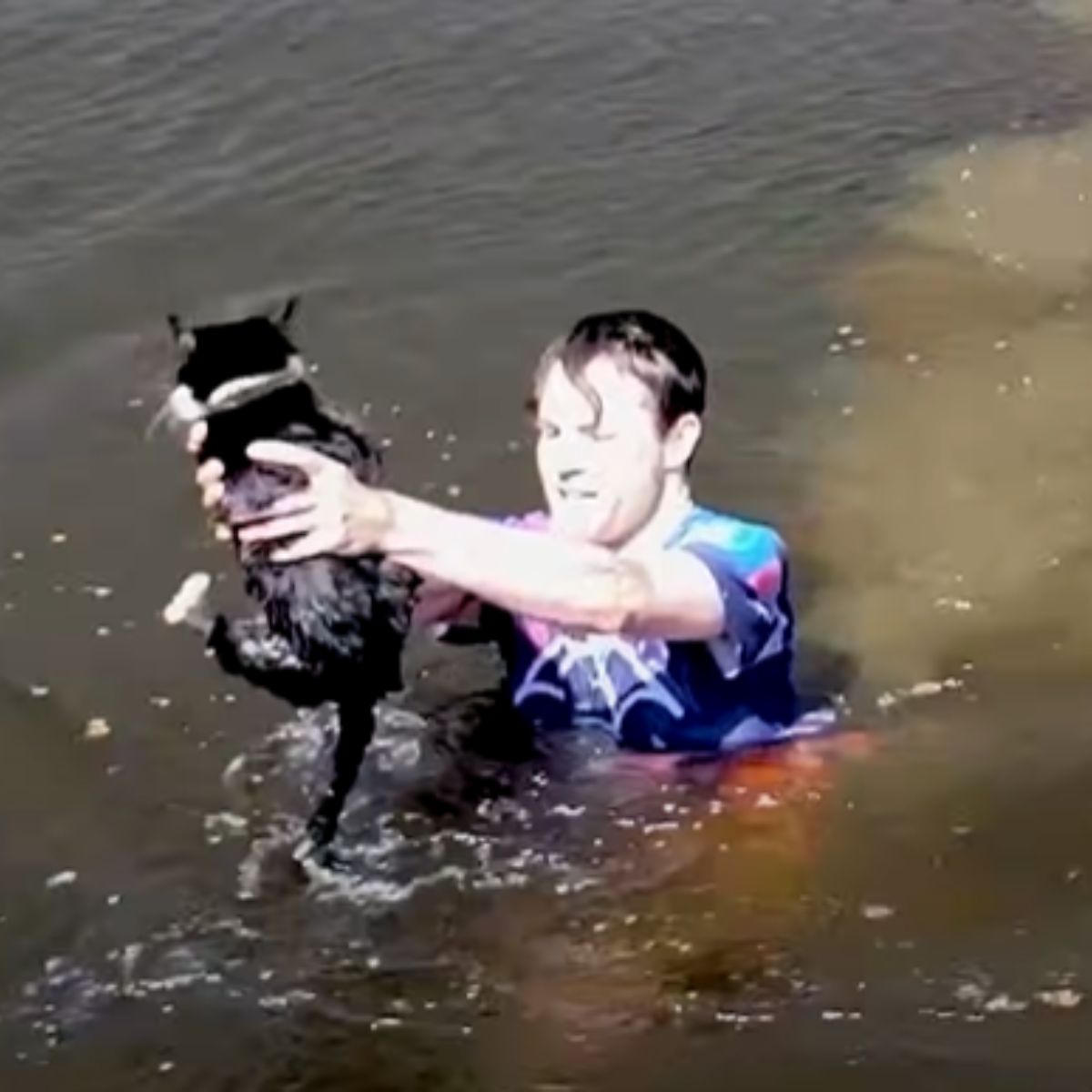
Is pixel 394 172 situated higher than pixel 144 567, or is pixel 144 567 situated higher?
pixel 394 172

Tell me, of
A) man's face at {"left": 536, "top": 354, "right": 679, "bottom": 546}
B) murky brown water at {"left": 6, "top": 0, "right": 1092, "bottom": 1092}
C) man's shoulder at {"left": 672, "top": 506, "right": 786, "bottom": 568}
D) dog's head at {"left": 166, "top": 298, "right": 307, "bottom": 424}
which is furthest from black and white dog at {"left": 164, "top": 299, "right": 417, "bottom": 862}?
man's shoulder at {"left": 672, "top": 506, "right": 786, "bottom": 568}

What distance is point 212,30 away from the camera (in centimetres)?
822

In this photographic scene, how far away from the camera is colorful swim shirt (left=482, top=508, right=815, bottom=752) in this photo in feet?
14.8

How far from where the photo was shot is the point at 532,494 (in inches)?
238

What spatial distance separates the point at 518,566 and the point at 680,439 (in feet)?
2.06

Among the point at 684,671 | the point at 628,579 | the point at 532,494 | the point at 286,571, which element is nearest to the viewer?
the point at 286,571

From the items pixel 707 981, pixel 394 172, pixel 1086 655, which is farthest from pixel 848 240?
pixel 707 981

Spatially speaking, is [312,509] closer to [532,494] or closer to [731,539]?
[731,539]

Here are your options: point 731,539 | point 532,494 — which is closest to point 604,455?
point 731,539

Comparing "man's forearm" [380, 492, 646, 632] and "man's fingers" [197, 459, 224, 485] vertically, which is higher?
"man's fingers" [197, 459, 224, 485]

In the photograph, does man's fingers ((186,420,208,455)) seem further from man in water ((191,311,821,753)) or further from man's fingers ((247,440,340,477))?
man in water ((191,311,821,753))

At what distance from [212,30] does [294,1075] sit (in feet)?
15.5

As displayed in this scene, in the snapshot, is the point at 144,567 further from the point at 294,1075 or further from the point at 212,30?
the point at 212,30

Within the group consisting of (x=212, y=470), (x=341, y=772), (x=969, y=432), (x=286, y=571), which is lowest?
(x=341, y=772)
